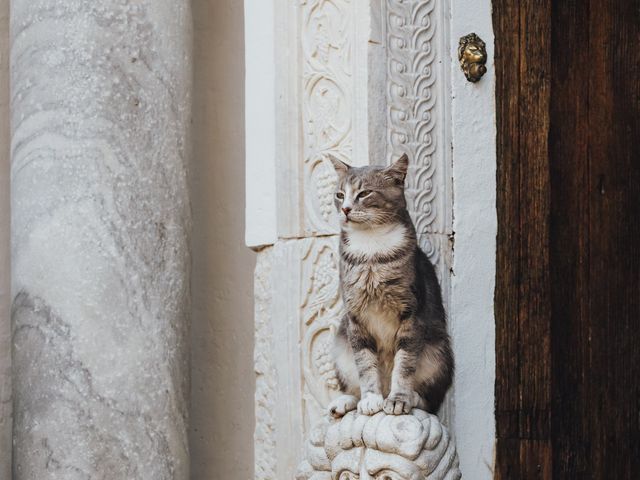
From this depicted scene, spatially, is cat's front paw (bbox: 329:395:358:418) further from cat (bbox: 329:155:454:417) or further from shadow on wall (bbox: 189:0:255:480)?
shadow on wall (bbox: 189:0:255:480)

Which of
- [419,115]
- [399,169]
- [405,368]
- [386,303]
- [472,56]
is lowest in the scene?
[405,368]

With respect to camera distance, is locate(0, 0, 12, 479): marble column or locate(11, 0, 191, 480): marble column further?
locate(0, 0, 12, 479): marble column

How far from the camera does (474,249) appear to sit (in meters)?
3.35

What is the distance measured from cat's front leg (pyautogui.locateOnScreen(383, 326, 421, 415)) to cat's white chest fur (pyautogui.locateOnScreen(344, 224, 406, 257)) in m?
0.18

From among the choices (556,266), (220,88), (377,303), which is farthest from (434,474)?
(220,88)

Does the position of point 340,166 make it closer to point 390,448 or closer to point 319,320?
point 319,320

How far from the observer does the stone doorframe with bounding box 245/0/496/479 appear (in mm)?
3328

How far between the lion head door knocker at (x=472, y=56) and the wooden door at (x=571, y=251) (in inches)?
5.4

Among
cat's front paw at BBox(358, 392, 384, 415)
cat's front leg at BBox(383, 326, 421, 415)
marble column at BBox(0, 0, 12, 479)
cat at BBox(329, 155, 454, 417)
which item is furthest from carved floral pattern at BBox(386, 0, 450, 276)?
marble column at BBox(0, 0, 12, 479)

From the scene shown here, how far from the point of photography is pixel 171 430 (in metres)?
3.50

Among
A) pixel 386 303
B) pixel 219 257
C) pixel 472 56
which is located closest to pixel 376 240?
pixel 386 303

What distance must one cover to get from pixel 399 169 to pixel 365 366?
0.45 meters

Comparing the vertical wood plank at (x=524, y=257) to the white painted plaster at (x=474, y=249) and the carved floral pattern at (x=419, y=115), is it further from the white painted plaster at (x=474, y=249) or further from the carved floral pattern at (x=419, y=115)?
the carved floral pattern at (x=419, y=115)

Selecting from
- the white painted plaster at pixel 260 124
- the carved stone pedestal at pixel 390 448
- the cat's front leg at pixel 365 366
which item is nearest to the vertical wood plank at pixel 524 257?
the carved stone pedestal at pixel 390 448
